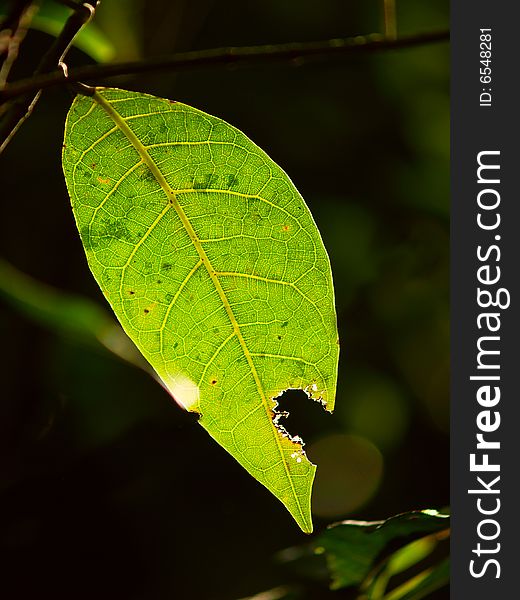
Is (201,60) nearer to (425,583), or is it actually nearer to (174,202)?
(174,202)

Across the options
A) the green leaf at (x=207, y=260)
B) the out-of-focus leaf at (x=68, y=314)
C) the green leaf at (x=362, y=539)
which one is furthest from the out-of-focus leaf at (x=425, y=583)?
the out-of-focus leaf at (x=68, y=314)

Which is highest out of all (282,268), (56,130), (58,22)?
(56,130)

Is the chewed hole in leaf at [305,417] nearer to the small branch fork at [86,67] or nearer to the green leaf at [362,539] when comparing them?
the green leaf at [362,539]

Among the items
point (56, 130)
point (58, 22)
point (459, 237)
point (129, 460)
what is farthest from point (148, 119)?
point (56, 130)

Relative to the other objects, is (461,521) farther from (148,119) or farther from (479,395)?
(148,119)

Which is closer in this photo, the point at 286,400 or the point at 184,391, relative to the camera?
the point at 184,391

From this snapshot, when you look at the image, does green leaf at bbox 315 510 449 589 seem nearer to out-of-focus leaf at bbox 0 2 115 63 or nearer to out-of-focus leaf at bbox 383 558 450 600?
out-of-focus leaf at bbox 383 558 450 600

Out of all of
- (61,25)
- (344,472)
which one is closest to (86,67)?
(61,25)
